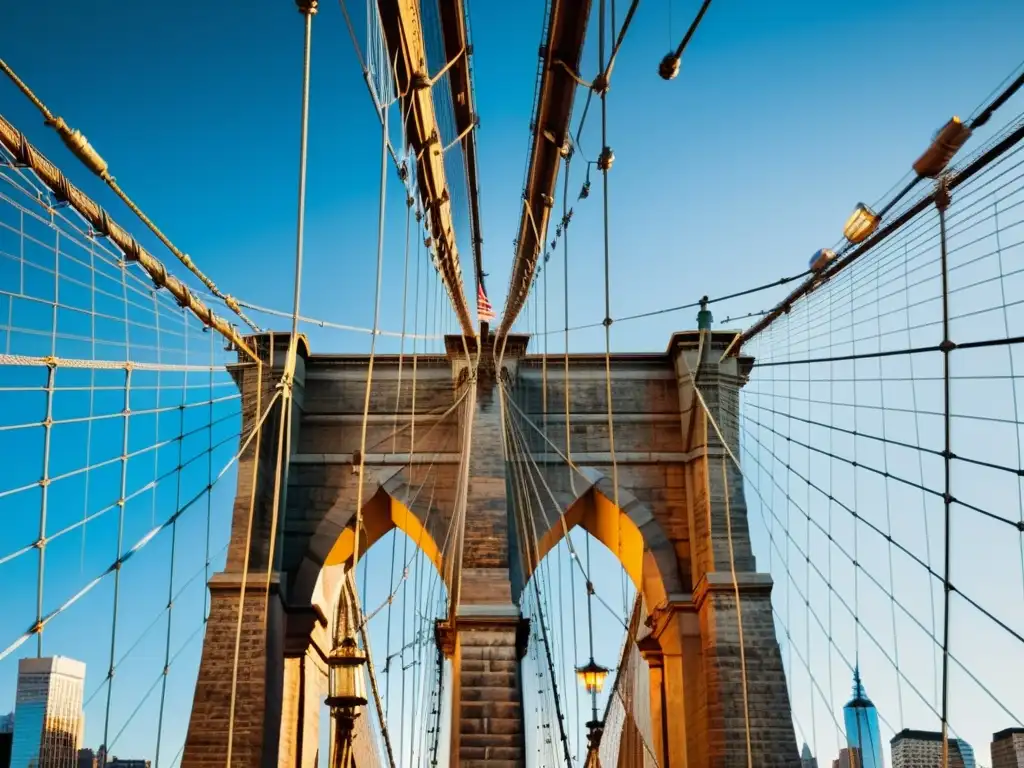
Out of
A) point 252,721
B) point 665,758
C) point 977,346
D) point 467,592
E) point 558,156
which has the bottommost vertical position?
point 665,758

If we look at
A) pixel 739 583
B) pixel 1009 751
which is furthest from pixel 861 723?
pixel 739 583

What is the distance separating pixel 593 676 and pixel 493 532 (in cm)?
309

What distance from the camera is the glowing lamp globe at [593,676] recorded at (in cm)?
1220

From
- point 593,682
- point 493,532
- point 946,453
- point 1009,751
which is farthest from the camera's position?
point 1009,751

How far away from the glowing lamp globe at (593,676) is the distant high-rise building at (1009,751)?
99.5 feet

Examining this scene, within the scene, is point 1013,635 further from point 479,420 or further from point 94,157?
point 479,420

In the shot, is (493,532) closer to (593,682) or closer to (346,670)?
(593,682)

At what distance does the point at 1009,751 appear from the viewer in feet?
158

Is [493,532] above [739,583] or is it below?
above

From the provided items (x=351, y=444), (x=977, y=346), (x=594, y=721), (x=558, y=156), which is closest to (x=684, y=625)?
(x=594, y=721)

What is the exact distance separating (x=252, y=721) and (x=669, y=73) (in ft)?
32.0

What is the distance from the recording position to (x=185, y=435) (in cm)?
1453

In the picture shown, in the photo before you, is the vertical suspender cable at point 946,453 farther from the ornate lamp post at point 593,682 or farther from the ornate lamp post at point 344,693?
the ornate lamp post at point 593,682

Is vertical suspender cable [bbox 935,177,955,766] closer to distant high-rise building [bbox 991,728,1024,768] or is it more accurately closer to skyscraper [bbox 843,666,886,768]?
skyscraper [bbox 843,666,886,768]
